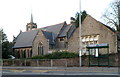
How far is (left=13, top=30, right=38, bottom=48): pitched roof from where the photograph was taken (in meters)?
55.7

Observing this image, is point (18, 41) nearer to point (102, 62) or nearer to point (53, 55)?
point (53, 55)

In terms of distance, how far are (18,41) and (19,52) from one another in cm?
626

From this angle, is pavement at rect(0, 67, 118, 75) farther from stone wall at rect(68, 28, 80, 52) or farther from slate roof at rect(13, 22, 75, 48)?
slate roof at rect(13, 22, 75, 48)

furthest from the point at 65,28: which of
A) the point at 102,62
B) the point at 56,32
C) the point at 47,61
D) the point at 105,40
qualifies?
the point at 102,62

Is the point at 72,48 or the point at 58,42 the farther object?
the point at 58,42

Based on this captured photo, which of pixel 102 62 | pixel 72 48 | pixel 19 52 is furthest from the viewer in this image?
pixel 19 52

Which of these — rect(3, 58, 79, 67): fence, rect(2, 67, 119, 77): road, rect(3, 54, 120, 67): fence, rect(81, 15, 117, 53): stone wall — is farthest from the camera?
rect(81, 15, 117, 53): stone wall

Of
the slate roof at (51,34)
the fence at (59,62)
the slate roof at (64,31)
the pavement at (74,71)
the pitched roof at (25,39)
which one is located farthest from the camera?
the pitched roof at (25,39)

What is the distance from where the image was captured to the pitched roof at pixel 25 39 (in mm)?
55688

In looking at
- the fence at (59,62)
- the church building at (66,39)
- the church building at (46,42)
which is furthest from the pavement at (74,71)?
the church building at (46,42)

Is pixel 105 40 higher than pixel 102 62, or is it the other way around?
pixel 105 40

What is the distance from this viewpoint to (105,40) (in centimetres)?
3153

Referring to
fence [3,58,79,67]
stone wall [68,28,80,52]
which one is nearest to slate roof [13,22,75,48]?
stone wall [68,28,80,52]

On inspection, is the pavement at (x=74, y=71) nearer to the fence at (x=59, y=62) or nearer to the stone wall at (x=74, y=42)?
the fence at (x=59, y=62)
